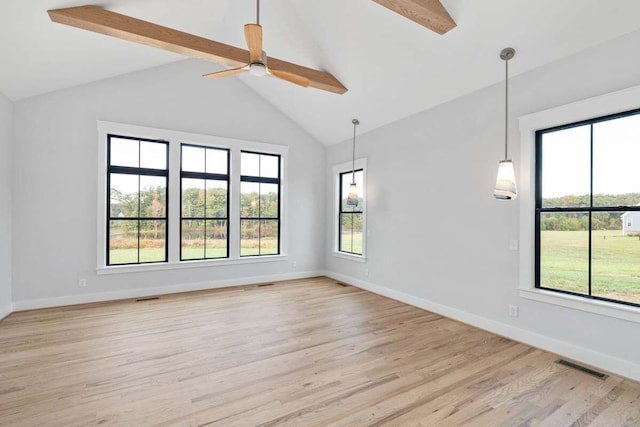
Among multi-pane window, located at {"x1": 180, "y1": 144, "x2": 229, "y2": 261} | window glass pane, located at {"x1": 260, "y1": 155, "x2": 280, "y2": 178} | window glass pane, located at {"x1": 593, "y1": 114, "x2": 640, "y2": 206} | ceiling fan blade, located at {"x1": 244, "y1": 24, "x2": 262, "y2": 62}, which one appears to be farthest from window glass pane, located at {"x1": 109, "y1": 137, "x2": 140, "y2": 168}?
window glass pane, located at {"x1": 593, "y1": 114, "x2": 640, "y2": 206}

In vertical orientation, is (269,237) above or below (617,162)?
below

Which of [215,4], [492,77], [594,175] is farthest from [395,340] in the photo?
[215,4]

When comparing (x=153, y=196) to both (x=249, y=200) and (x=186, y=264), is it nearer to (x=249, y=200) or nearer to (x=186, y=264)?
(x=186, y=264)

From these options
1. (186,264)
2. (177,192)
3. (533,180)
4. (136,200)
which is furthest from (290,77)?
(186,264)

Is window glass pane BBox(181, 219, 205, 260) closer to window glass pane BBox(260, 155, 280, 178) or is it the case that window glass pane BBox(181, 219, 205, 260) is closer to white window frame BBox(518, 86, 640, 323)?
window glass pane BBox(260, 155, 280, 178)

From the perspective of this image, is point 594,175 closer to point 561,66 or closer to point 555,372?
point 561,66

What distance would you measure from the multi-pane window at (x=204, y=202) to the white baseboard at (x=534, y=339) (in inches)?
129

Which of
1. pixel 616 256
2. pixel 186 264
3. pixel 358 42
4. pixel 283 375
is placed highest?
pixel 358 42

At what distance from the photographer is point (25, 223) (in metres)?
4.34

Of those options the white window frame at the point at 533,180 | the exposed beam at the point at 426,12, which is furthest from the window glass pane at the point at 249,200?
the white window frame at the point at 533,180

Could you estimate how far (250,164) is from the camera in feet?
20.1

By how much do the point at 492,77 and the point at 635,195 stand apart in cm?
181

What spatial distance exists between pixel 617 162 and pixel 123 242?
6350mm

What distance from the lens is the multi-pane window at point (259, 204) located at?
6.07m
